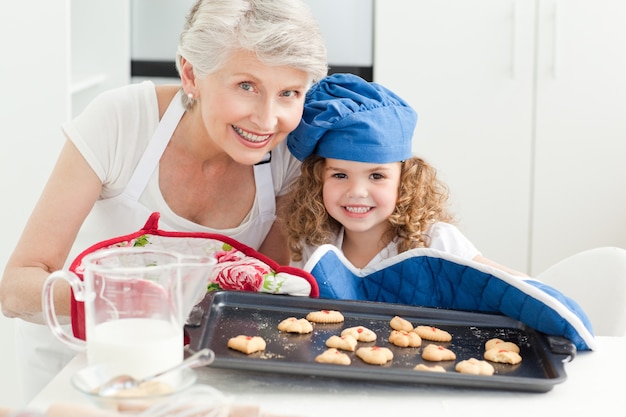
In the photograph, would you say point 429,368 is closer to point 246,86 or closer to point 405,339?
point 405,339

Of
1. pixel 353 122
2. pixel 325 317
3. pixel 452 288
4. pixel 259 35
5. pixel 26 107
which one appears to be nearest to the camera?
pixel 325 317

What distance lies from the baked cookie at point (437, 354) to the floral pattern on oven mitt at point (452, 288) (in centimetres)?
16

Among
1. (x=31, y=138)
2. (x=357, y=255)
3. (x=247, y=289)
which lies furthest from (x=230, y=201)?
(x=31, y=138)

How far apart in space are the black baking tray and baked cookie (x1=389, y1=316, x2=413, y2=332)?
1 centimetres

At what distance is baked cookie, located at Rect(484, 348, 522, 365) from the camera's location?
122 cm

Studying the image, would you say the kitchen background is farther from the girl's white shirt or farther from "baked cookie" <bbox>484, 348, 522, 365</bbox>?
"baked cookie" <bbox>484, 348, 522, 365</bbox>

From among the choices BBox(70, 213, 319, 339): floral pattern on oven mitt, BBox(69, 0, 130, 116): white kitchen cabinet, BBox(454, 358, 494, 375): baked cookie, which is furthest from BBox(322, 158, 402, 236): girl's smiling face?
BBox(69, 0, 130, 116): white kitchen cabinet

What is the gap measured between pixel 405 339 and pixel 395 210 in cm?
60

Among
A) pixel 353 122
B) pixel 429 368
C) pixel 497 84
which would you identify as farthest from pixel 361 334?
pixel 497 84

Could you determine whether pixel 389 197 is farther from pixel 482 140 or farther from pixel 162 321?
pixel 482 140

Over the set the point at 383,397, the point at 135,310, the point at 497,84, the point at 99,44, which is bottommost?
the point at 383,397

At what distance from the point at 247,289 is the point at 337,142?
1.32 ft

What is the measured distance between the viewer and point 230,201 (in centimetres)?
193

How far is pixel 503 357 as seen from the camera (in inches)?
48.1
